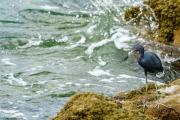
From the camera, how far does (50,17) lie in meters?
13.9

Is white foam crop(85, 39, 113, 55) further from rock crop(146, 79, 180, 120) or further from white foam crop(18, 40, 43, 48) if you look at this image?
rock crop(146, 79, 180, 120)

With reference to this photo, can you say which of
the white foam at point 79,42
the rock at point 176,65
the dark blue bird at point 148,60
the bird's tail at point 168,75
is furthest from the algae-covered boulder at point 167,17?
the dark blue bird at point 148,60

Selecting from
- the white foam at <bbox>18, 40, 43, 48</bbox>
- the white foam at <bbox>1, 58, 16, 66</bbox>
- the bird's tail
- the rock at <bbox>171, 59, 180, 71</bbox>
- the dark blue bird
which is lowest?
the bird's tail

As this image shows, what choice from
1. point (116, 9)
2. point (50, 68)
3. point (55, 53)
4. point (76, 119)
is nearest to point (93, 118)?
point (76, 119)

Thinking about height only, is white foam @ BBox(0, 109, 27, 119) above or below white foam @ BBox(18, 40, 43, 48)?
below

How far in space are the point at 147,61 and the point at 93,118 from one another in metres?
1.33

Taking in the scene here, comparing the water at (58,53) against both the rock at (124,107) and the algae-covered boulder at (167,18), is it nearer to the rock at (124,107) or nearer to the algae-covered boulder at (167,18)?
the algae-covered boulder at (167,18)

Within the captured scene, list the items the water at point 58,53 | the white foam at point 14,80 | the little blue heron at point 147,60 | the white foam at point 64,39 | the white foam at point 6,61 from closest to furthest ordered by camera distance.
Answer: the little blue heron at point 147,60, the water at point 58,53, the white foam at point 14,80, the white foam at point 6,61, the white foam at point 64,39

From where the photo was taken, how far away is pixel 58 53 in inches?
450

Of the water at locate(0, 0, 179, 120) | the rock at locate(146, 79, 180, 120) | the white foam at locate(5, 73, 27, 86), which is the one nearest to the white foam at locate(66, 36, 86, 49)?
the water at locate(0, 0, 179, 120)

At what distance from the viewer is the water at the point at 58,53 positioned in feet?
29.3

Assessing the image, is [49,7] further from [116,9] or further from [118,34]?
[118,34]

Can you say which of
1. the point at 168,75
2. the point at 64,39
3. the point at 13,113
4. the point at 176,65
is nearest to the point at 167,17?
the point at 176,65

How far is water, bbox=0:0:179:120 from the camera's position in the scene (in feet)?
29.3
